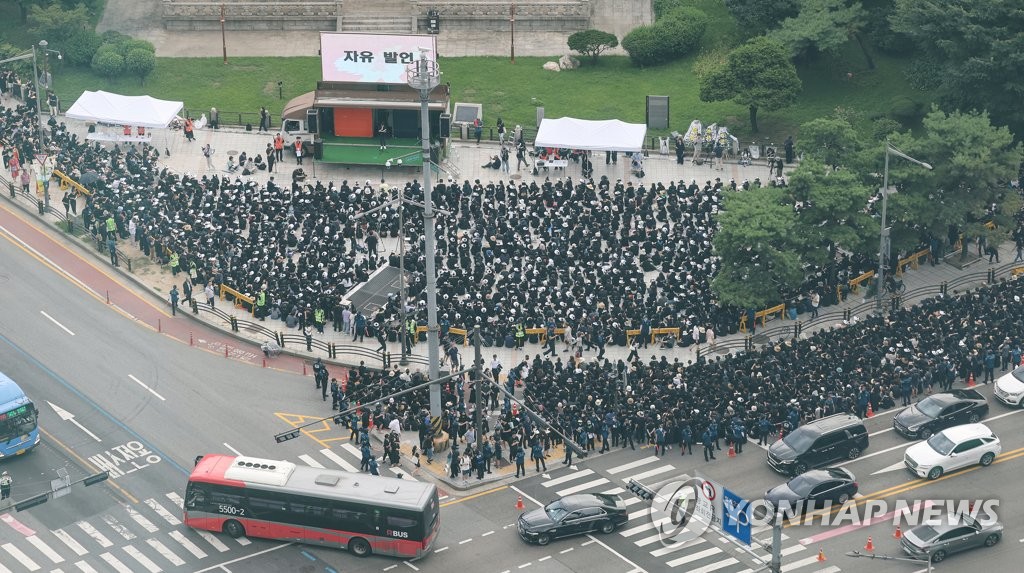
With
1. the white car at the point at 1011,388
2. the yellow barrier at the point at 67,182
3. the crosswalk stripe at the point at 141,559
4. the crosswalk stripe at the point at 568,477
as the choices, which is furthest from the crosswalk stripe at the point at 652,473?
the yellow barrier at the point at 67,182

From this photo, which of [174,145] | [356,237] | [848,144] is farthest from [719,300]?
[174,145]

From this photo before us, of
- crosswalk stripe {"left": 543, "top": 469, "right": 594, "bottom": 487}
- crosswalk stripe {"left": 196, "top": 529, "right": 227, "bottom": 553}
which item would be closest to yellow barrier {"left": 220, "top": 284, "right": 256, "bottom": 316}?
crosswalk stripe {"left": 196, "top": 529, "right": 227, "bottom": 553}

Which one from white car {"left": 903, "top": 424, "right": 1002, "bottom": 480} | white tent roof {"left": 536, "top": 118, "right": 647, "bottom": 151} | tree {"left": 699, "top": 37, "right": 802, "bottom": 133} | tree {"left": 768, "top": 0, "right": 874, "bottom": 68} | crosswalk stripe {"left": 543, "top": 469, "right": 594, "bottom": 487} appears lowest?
crosswalk stripe {"left": 543, "top": 469, "right": 594, "bottom": 487}

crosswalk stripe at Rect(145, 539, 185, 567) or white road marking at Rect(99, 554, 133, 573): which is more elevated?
crosswalk stripe at Rect(145, 539, 185, 567)

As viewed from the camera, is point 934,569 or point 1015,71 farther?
point 1015,71

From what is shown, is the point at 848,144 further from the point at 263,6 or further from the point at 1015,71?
the point at 263,6

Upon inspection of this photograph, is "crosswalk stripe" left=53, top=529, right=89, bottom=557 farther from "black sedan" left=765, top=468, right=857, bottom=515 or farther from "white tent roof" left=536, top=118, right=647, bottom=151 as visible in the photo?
"white tent roof" left=536, top=118, right=647, bottom=151

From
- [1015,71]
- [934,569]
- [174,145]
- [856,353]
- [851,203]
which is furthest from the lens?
[174,145]
